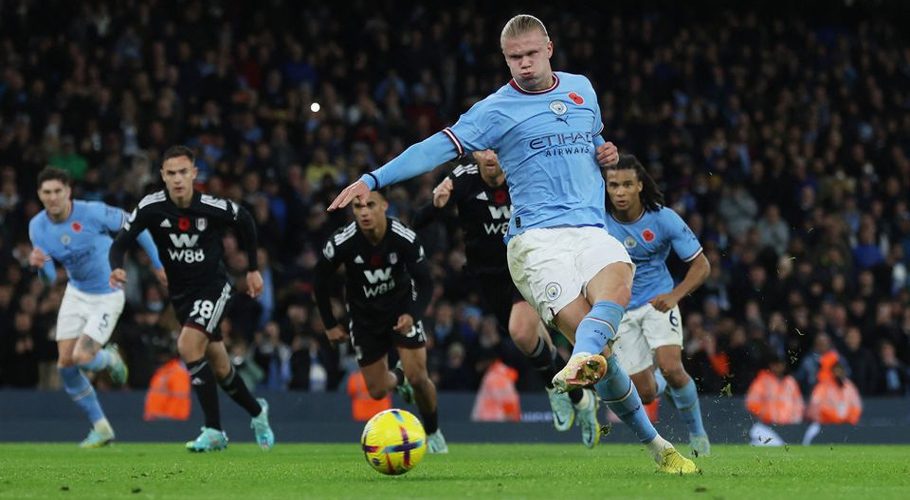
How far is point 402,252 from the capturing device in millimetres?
13203

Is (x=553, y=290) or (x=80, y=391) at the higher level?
(x=553, y=290)

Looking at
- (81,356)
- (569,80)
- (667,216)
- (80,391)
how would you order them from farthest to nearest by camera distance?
(80,391) → (81,356) → (667,216) → (569,80)

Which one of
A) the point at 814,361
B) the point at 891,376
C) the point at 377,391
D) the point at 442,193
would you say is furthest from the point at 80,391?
the point at 891,376

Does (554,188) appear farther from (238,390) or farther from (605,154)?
(238,390)

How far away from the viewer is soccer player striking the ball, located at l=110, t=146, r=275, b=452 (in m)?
13.1

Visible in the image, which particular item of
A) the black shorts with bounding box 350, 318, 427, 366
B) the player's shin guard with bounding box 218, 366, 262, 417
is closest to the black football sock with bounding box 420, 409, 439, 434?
the black shorts with bounding box 350, 318, 427, 366

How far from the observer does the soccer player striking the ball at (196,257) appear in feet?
43.0

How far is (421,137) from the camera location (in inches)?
910

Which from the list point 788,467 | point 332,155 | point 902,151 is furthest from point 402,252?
point 902,151

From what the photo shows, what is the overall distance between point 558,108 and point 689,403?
4349 mm

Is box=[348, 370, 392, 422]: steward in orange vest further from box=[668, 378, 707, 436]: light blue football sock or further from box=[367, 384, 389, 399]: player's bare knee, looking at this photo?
box=[668, 378, 707, 436]: light blue football sock

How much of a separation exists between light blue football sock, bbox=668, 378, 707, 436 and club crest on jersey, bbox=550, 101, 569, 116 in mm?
4175

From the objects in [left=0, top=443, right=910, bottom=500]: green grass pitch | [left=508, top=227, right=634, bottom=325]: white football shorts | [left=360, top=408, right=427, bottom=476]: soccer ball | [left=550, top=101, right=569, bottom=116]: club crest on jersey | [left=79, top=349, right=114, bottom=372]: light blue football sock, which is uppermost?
[left=550, top=101, right=569, bottom=116]: club crest on jersey

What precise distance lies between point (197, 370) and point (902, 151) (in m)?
17.2
